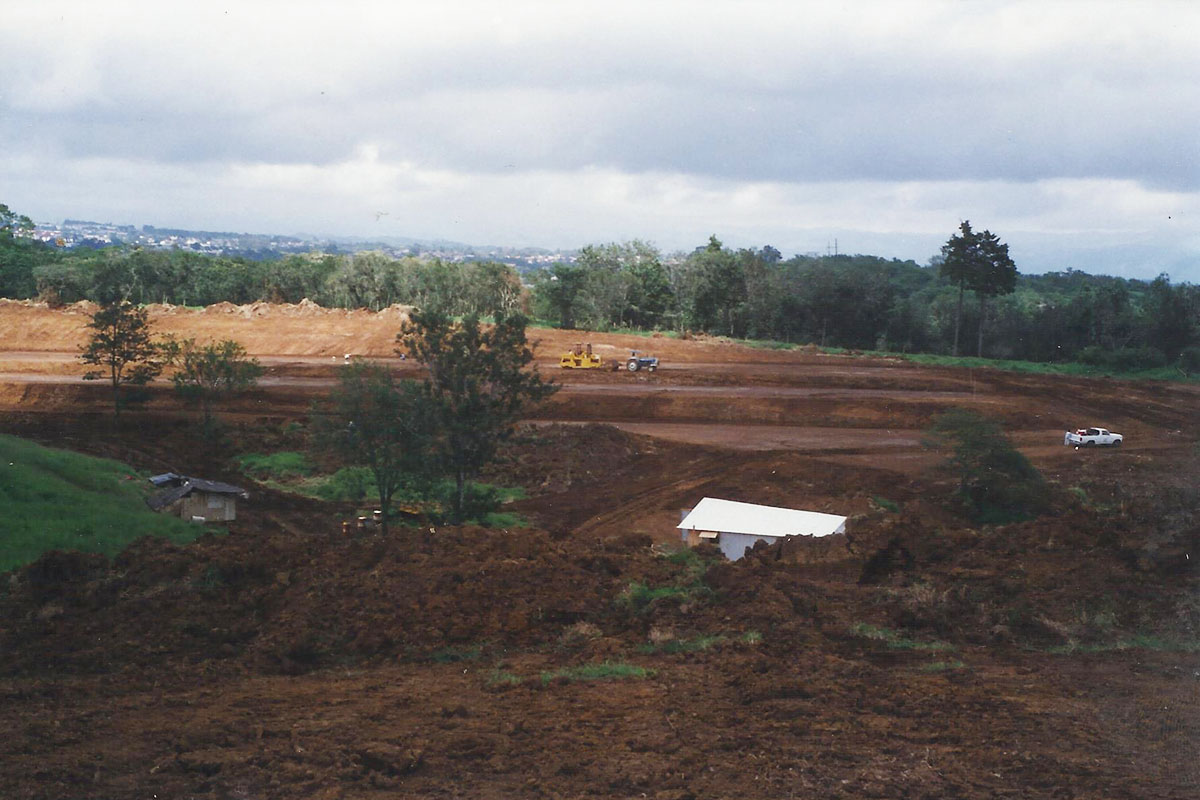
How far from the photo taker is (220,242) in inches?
3861

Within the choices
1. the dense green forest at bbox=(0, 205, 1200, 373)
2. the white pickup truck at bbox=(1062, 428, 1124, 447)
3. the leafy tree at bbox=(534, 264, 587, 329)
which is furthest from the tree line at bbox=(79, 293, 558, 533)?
the leafy tree at bbox=(534, 264, 587, 329)

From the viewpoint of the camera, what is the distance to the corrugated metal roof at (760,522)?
20547mm

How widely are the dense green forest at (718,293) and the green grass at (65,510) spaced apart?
3610 cm

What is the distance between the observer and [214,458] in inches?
1313

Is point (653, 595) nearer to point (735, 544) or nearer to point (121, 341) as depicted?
point (735, 544)

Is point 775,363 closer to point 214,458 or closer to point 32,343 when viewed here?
point 214,458

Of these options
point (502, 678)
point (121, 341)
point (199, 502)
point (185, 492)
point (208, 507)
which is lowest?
point (208, 507)

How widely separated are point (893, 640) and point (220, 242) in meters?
98.4

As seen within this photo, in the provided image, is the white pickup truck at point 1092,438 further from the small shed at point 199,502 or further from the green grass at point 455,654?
the green grass at point 455,654

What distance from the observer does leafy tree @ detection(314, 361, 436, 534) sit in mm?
20172

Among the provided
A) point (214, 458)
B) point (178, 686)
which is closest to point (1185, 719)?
point (178, 686)

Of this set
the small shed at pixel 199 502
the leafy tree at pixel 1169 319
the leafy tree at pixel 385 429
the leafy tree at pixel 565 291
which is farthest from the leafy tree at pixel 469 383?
the leafy tree at pixel 565 291

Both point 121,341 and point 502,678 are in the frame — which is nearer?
point 502,678

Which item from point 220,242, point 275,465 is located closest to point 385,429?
point 275,465
